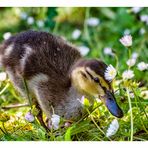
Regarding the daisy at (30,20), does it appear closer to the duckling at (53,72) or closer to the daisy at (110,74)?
the duckling at (53,72)

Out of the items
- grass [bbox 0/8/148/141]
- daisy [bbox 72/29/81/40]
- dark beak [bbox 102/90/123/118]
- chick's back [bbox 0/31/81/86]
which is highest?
chick's back [bbox 0/31/81/86]

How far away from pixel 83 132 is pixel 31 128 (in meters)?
0.22

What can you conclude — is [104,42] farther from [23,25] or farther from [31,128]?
[31,128]

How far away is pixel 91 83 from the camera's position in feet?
8.62

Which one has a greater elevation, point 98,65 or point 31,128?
point 98,65

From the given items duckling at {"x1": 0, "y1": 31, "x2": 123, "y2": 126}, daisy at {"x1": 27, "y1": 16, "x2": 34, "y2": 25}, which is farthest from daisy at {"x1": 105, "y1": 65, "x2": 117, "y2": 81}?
daisy at {"x1": 27, "y1": 16, "x2": 34, "y2": 25}

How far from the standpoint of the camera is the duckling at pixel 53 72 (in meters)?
2.62

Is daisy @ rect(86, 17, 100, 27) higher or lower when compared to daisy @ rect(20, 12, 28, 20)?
lower

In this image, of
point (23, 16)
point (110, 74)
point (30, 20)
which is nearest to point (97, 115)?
point (110, 74)

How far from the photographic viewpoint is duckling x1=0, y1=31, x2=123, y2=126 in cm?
262

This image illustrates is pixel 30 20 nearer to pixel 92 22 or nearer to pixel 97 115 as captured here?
pixel 92 22

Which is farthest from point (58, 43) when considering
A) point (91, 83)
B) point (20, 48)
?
point (91, 83)

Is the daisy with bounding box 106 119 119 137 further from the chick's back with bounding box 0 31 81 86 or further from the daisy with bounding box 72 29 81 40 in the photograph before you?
the daisy with bounding box 72 29 81 40

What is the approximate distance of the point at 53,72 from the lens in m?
2.79
